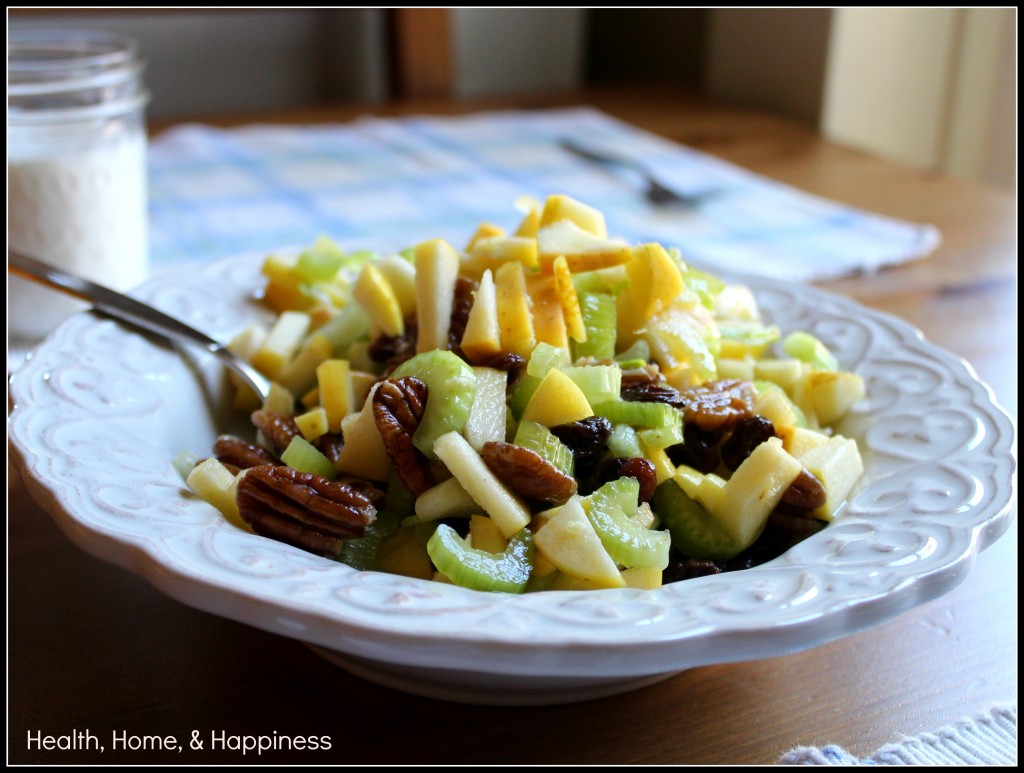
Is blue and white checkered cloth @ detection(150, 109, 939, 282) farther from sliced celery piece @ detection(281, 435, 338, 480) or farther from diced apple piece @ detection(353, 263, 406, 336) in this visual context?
sliced celery piece @ detection(281, 435, 338, 480)

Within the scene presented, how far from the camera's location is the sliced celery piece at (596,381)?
0.98 meters

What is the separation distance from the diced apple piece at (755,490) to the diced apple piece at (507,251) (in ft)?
1.09

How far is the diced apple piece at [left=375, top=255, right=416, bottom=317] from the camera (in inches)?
46.1

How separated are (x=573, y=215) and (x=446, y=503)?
43 cm

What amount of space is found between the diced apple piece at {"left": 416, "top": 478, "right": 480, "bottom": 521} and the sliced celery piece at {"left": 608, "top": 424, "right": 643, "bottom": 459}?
15 cm

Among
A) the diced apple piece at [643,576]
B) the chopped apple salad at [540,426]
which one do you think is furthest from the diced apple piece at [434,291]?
the diced apple piece at [643,576]

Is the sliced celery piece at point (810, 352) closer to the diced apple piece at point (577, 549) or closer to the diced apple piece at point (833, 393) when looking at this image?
the diced apple piece at point (833, 393)

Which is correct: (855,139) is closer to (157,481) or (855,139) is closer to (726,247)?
(726,247)

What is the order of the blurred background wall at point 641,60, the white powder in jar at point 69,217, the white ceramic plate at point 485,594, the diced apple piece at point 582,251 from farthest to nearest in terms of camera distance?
1. the blurred background wall at point 641,60
2. the white powder in jar at point 69,217
3. the diced apple piece at point 582,251
4. the white ceramic plate at point 485,594

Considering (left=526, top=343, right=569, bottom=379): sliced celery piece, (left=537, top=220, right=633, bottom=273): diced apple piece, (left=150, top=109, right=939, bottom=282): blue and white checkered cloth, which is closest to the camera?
(left=526, top=343, right=569, bottom=379): sliced celery piece

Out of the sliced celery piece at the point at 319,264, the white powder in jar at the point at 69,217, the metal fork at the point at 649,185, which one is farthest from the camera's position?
the metal fork at the point at 649,185

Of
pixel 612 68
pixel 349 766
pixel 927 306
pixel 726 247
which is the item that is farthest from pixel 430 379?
pixel 612 68

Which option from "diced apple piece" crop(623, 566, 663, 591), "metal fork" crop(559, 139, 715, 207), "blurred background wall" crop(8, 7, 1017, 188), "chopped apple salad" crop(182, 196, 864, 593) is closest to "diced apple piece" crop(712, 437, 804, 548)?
"chopped apple salad" crop(182, 196, 864, 593)

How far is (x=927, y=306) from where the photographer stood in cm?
177
